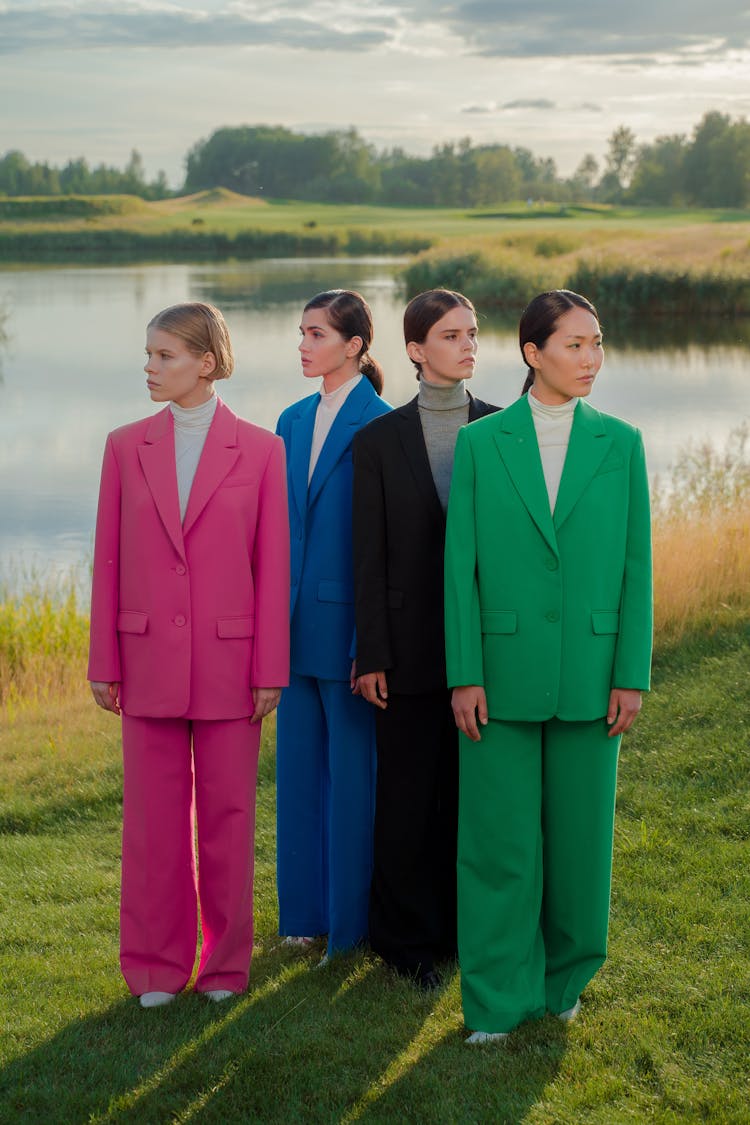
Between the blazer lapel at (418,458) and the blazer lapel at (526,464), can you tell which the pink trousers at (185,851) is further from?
the blazer lapel at (526,464)

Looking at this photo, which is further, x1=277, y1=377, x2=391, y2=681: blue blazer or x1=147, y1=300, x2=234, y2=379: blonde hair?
x1=277, y1=377, x2=391, y2=681: blue blazer

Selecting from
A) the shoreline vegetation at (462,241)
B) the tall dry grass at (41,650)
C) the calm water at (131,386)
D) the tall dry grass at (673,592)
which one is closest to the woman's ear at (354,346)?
A: the tall dry grass at (673,592)

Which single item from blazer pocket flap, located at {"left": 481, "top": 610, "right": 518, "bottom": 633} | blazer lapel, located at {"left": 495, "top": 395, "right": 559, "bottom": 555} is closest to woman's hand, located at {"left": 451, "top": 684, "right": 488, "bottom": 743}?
blazer pocket flap, located at {"left": 481, "top": 610, "right": 518, "bottom": 633}

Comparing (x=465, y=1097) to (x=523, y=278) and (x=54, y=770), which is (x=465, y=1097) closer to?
(x=54, y=770)

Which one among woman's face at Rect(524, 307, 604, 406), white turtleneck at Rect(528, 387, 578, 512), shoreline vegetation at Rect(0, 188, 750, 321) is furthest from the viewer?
shoreline vegetation at Rect(0, 188, 750, 321)

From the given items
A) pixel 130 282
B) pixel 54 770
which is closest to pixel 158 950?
pixel 54 770

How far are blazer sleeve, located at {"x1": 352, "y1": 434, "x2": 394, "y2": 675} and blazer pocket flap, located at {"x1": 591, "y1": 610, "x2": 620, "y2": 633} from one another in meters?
0.61

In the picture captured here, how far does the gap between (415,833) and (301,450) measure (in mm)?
1194

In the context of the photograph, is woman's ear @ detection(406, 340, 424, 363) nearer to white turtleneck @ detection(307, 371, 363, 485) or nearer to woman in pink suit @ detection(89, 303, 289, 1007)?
white turtleneck @ detection(307, 371, 363, 485)

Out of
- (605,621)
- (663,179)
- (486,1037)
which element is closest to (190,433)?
(605,621)

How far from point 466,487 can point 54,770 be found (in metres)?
3.72

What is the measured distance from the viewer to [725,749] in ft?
17.7

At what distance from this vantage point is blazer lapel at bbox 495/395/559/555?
3.16m

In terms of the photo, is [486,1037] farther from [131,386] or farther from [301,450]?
[131,386]
